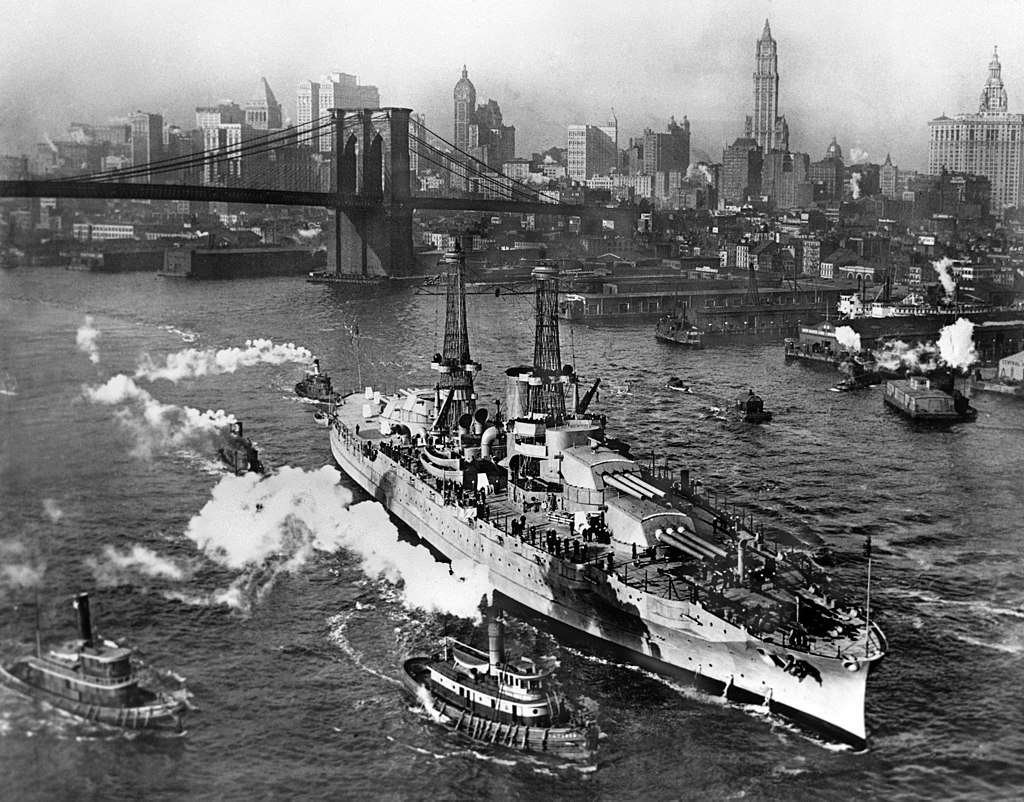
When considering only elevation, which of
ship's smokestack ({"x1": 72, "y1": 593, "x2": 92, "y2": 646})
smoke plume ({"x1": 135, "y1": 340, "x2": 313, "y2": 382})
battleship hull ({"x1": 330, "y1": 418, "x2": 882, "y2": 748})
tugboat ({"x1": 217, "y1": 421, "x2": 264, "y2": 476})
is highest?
smoke plume ({"x1": 135, "y1": 340, "x2": 313, "y2": 382})

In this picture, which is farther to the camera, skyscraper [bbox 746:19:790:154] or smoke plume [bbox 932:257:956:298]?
smoke plume [bbox 932:257:956:298]

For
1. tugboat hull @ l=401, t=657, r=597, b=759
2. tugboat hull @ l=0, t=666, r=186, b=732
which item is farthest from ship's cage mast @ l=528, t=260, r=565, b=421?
tugboat hull @ l=0, t=666, r=186, b=732

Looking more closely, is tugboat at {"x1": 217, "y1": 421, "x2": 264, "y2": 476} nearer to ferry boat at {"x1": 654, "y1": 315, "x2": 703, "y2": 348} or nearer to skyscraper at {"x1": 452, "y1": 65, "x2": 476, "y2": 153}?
skyscraper at {"x1": 452, "y1": 65, "x2": 476, "y2": 153}

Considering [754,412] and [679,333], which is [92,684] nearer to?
[754,412]

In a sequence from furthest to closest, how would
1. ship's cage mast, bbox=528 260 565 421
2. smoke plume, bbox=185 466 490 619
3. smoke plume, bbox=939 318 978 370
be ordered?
smoke plume, bbox=939 318 978 370, ship's cage mast, bbox=528 260 565 421, smoke plume, bbox=185 466 490 619

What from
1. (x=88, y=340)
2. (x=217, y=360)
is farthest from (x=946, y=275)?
(x=88, y=340)

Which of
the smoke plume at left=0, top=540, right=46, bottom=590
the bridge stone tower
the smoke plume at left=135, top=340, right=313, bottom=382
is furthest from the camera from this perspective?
the bridge stone tower

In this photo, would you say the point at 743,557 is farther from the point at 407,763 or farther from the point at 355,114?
the point at 355,114
